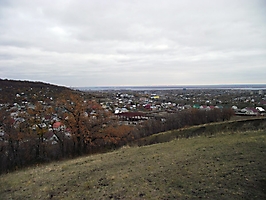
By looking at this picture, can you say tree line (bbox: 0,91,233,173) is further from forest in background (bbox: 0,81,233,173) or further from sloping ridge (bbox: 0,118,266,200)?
sloping ridge (bbox: 0,118,266,200)

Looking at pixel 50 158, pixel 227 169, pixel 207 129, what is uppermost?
pixel 227 169

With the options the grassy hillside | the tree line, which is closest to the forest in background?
the tree line

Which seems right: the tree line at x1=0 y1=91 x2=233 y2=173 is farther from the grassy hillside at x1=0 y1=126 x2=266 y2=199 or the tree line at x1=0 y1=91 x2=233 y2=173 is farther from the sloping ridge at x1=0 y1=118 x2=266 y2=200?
the grassy hillside at x1=0 y1=126 x2=266 y2=199

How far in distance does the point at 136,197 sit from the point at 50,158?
16.6 metres

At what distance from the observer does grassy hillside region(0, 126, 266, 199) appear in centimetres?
707

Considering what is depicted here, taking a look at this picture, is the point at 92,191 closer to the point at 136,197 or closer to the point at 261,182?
the point at 136,197

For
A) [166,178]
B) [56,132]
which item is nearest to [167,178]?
[166,178]

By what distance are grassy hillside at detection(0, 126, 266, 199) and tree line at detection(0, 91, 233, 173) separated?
10326 millimetres

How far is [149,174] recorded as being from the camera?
9102mm

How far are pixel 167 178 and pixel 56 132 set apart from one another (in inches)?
721

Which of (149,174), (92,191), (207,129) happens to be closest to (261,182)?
(149,174)

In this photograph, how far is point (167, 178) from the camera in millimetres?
8414

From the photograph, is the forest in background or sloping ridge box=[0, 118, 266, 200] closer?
sloping ridge box=[0, 118, 266, 200]

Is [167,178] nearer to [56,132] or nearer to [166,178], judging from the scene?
[166,178]
